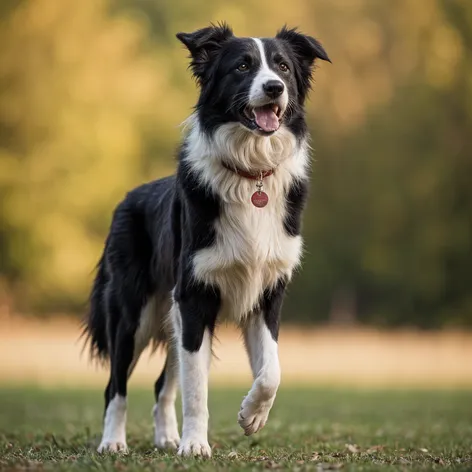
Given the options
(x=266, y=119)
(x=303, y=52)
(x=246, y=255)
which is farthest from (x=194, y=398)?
(x=303, y=52)

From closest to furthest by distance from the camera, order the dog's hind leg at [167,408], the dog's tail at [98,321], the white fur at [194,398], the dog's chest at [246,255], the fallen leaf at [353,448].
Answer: the white fur at [194,398], the dog's chest at [246,255], the fallen leaf at [353,448], the dog's hind leg at [167,408], the dog's tail at [98,321]

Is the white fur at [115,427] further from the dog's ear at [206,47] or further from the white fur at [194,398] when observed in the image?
the dog's ear at [206,47]

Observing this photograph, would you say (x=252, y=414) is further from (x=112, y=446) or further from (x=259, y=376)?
(x=112, y=446)

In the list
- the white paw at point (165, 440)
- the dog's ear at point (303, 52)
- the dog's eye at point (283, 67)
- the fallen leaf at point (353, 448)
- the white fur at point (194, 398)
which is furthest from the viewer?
the white paw at point (165, 440)

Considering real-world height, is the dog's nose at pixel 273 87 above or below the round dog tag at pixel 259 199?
above

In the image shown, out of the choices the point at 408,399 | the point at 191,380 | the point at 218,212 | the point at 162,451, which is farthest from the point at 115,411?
the point at 408,399

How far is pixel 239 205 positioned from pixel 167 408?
93.1 inches

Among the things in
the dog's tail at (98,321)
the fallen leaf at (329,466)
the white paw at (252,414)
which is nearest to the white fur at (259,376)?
the white paw at (252,414)

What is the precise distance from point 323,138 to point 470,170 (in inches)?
218

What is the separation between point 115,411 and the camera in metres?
7.36

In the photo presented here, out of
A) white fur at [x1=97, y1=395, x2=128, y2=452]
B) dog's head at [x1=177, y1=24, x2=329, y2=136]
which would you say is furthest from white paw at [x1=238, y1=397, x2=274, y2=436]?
dog's head at [x1=177, y1=24, x2=329, y2=136]

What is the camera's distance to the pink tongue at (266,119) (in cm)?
624

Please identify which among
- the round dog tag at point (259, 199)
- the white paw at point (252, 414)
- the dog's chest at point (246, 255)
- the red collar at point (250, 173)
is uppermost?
the red collar at point (250, 173)

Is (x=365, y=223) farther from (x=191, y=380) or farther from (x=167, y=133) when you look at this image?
(x=191, y=380)
